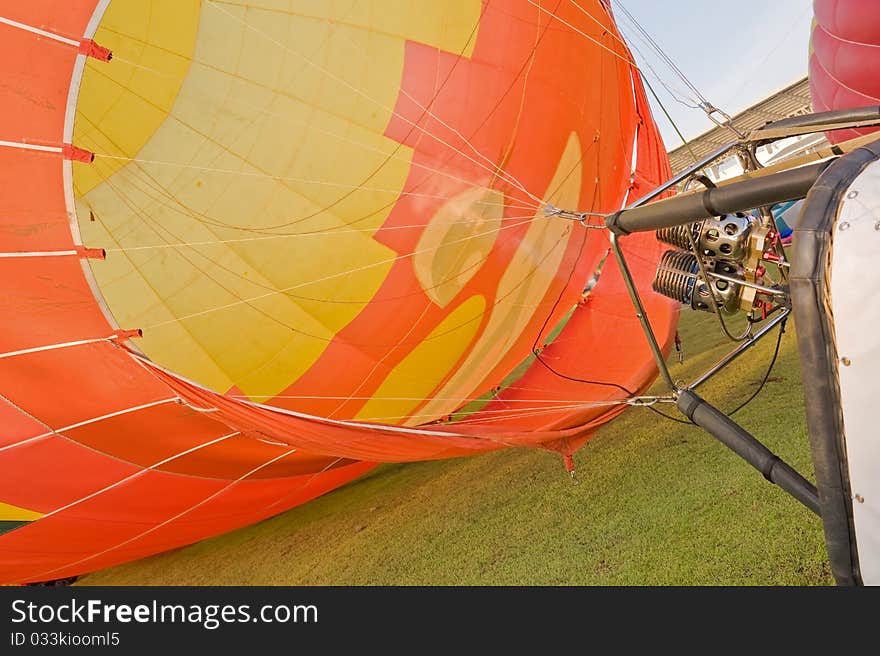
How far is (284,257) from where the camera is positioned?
10.8 ft

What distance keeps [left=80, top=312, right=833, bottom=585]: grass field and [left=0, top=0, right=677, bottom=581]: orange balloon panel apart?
32 cm

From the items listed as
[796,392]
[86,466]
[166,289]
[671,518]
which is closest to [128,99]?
[166,289]

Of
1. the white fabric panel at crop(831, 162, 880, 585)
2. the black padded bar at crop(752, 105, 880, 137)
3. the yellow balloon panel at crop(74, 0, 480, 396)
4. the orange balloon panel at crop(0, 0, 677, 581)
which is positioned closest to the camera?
the white fabric panel at crop(831, 162, 880, 585)

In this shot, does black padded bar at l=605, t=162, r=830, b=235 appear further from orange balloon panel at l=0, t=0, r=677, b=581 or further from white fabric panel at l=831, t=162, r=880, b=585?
orange balloon panel at l=0, t=0, r=677, b=581

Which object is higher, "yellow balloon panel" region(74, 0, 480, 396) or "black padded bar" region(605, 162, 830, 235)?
"yellow balloon panel" region(74, 0, 480, 396)

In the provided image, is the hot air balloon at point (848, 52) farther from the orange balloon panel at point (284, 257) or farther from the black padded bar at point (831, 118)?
the black padded bar at point (831, 118)

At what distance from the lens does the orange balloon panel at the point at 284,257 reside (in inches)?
112

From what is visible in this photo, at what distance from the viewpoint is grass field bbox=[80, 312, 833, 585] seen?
2.30 metres

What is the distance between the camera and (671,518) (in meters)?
2.63

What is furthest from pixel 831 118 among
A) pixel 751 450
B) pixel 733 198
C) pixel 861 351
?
pixel 861 351

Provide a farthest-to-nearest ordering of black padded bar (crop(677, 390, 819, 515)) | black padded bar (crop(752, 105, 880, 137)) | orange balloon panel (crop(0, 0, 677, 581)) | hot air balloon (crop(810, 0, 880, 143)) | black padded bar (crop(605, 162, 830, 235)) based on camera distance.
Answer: hot air balloon (crop(810, 0, 880, 143)) → orange balloon panel (crop(0, 0, 677, 581)) → black padded bar (crop(752, 105, 880, 137)) → black padded bar (crop(677, 390, 819, 515)) → black padded bar (crop(605, 162, 830, 235))

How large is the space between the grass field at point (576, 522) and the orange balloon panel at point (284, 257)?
0.32 metres

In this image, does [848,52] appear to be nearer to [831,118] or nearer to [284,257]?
[831,118]

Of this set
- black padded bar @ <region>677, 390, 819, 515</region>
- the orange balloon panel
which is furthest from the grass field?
black padded bar @ <region>677, 390, 819, 515</region>
